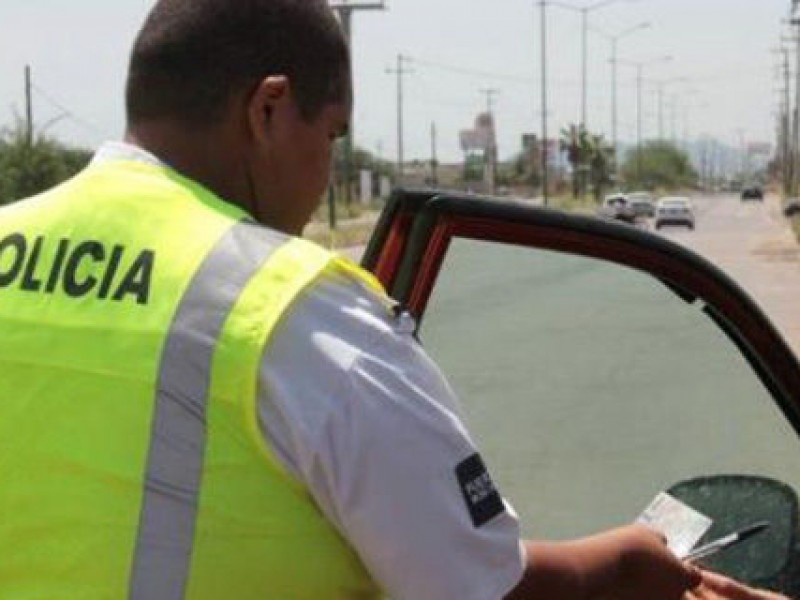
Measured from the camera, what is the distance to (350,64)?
1678 mm

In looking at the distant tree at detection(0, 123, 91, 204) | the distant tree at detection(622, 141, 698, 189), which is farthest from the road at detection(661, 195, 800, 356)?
the distant tree at detection(622, 141, 698, 189)

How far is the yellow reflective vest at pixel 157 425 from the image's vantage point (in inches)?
56.7

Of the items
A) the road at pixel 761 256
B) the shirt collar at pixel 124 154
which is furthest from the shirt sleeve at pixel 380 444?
the road at pixel 761 256

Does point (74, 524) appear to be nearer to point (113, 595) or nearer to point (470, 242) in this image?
point (113, 595)

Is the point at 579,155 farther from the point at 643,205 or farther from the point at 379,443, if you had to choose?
the point at 379,443

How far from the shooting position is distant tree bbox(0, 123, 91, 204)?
2168 inches

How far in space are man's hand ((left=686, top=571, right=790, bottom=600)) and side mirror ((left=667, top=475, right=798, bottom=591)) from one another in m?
0.23

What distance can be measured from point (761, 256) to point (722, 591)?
1544 inches

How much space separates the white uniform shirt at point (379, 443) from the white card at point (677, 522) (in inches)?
37.2

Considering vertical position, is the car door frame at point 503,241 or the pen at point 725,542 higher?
the car door frame at point 503,241

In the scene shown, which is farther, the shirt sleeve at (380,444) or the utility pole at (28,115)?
the utility pole at (28,115)

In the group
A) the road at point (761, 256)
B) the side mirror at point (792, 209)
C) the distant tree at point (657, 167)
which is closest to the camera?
the side mirror at point (792, 209)

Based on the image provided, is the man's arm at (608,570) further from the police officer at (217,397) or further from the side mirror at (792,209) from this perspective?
the side mirror at (792,209)

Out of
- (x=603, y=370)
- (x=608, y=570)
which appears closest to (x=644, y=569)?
(x=608, y=570)
